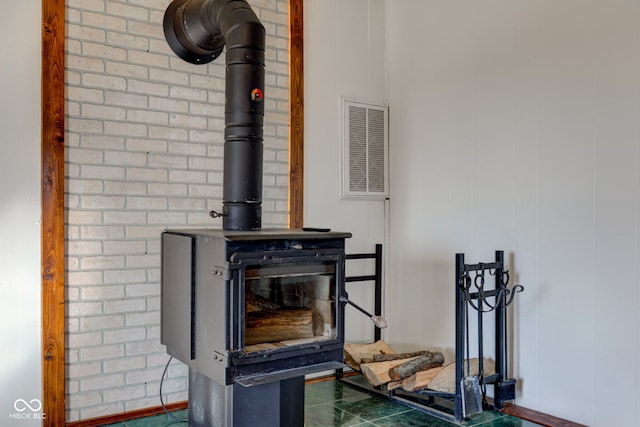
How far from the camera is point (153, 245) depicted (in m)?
3.05

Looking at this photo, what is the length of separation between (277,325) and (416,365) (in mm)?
1107

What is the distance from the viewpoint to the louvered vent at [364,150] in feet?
12.3

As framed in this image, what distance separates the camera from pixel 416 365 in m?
3.15

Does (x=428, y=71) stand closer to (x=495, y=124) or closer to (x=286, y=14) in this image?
(x=495, y=124)

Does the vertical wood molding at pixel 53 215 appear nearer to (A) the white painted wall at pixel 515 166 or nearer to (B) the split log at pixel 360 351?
(A) the white painted wall at pixel 515 166

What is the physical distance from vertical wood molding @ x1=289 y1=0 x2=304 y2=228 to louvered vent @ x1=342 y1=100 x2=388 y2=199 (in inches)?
13.5

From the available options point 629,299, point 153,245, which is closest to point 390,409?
point 629,299

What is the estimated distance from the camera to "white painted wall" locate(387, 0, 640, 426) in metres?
2.67

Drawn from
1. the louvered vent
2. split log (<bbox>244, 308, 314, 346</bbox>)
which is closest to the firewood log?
split log (<bbox>244, 308, 314, 346</bbox>)

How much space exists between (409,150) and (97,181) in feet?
6.57

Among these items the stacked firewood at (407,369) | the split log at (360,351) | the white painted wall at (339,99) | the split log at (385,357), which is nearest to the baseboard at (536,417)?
the stacked firewood at (407,369)

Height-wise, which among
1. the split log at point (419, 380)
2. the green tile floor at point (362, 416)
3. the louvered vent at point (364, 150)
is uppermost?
the louvered vent at point (364, 150)

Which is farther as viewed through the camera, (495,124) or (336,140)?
(336,140)

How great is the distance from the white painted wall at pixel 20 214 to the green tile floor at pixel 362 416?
0.50m
